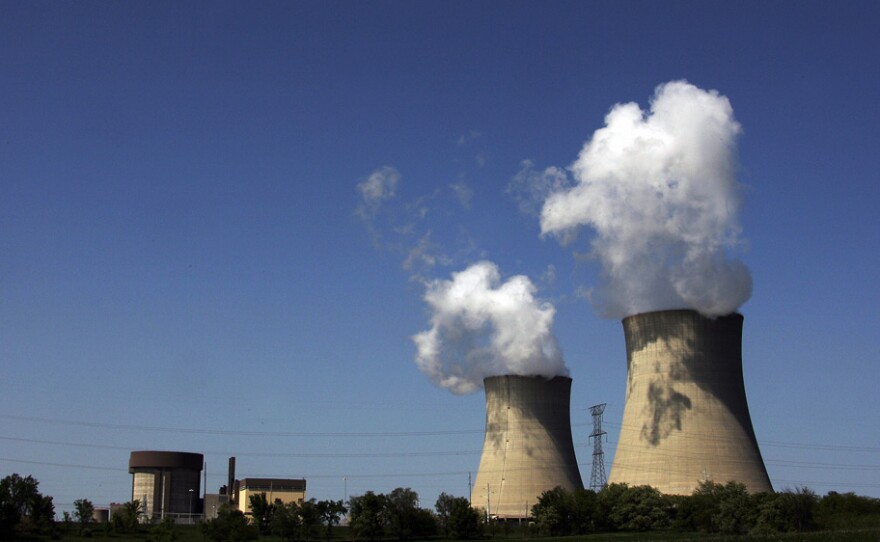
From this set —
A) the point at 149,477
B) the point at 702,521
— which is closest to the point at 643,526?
the point at 702,521

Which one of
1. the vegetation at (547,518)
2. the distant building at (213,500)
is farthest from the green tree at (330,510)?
the distant building at (213,500)

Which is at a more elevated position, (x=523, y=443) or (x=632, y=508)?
(x=523, y=443)

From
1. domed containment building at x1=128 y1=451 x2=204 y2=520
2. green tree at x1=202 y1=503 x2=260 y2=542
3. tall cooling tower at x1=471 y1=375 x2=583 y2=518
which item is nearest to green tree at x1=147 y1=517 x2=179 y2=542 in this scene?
green tree at x1=202 y1=503 x2=260 y2=542

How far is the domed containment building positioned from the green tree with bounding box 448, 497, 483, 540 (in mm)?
43100

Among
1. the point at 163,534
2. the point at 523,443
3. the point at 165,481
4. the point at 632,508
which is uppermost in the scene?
the point at 523,443

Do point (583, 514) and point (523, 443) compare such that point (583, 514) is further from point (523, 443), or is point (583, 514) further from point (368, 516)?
point (368, 516)

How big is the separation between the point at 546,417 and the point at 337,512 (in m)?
11.9

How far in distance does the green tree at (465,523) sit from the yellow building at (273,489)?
30.5 m

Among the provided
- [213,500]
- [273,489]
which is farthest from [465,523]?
[213,500]

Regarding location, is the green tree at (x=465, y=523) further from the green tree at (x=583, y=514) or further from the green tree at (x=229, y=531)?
the green tree at (x=229, y=531)

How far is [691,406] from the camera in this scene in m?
43.2

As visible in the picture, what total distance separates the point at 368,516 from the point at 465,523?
4.97m

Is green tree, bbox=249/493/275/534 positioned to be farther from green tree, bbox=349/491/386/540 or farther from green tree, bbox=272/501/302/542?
green tree, bbox=349/491/386/540

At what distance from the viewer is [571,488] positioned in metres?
54.5
